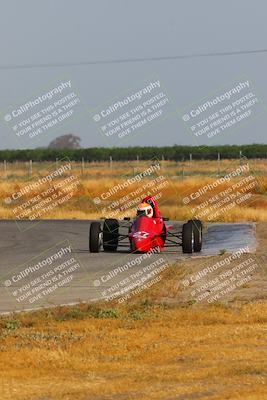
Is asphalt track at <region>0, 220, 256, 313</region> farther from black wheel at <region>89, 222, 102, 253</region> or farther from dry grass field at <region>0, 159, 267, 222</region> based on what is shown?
dry grass field at <region>0, 159, 267, 222</region>

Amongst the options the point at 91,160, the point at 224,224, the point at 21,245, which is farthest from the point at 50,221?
the point at 91,160

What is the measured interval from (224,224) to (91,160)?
3360 inches

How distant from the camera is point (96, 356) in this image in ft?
43.8

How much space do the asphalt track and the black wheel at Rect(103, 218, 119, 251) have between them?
370 millimetres

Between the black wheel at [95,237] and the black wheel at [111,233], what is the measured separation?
277 millimetres

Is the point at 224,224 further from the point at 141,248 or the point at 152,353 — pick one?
the point at 152,353

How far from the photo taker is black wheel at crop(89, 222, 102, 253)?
92.8 ft

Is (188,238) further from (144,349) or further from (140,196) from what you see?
(140,196)

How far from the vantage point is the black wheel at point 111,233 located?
28703 millimetres

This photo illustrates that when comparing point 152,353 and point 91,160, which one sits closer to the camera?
point 152,353

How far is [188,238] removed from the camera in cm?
2755

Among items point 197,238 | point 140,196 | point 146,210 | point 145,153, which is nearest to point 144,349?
point 146,210

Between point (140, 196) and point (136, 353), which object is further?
point (140, 196)

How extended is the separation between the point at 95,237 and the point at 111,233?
0.59 metres
